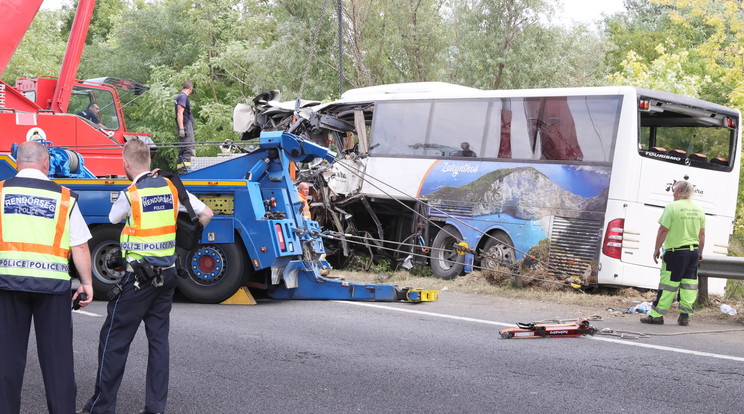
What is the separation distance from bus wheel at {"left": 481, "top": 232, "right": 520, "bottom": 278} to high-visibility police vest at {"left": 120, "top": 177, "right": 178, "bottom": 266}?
26.5 ft

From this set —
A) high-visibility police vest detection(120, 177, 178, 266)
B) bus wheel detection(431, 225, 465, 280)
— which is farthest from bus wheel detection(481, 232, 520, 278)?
high-visibility police vest detection(120, 177, 178, 266)

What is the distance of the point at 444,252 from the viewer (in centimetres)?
1444

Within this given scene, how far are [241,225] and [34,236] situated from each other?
17.6 feet

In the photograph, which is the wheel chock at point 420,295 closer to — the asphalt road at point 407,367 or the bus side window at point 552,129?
the asphalt road at point 407,367

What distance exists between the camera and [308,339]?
7.83m

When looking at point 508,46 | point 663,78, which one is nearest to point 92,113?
point 508,46

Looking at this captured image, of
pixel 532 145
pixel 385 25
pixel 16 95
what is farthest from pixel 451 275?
pixel 385 25

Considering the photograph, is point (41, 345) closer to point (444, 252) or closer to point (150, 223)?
point (150, 223)

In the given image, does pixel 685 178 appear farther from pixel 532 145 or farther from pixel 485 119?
pixel 485 119

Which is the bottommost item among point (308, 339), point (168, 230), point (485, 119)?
point (308, 339)

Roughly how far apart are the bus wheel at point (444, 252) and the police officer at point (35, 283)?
999cm

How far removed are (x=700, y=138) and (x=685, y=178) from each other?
4115mm

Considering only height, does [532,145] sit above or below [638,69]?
below

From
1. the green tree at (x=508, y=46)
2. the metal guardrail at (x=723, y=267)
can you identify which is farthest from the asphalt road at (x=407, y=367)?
the green tree at (x=508, y=46)
